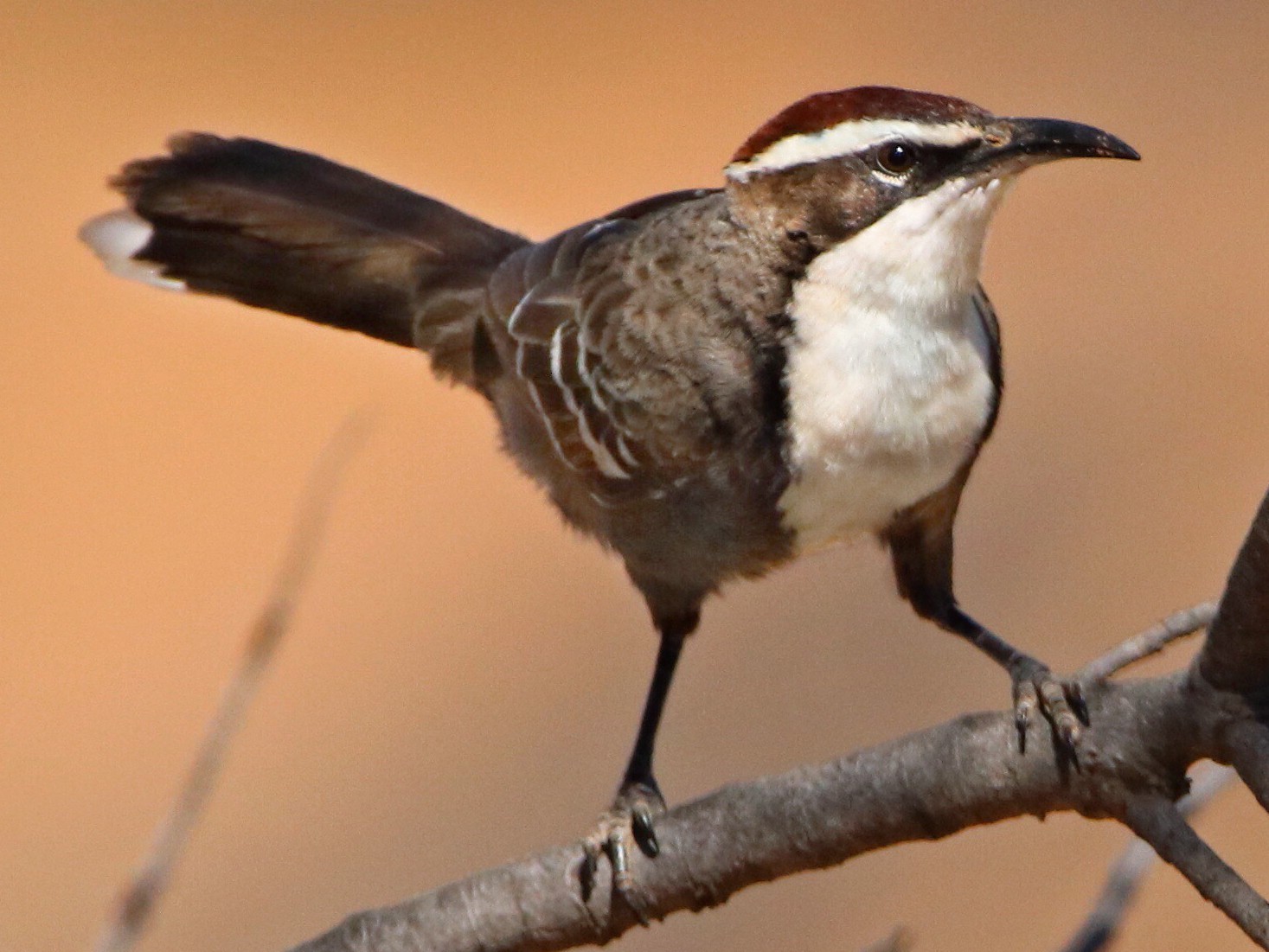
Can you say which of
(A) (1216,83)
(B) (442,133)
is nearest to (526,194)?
(B) (442,133)

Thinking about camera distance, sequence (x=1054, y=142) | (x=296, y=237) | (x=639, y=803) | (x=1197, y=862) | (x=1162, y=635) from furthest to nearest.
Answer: (x=296, y=237) → (x=639, y=803) → (x=1054, y=142) → (x=1162, y=635) → (x=1197, y=862)

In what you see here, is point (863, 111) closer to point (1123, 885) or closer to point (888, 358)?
point (888, 358)

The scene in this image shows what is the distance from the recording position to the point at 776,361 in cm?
355

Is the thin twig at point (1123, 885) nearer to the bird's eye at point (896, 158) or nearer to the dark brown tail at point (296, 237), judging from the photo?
the bird's eye at point (896, 158)

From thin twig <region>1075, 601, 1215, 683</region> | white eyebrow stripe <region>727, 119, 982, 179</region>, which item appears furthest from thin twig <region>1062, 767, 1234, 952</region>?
white eyebrow stripe <region>727, 119, 982, 179</region>

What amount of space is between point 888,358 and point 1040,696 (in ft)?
2.52

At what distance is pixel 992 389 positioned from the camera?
363cm

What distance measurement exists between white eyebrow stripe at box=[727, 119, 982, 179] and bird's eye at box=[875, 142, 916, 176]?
16mm

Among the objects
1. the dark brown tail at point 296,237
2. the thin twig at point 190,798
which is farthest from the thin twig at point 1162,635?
the dark brown tail at point 296,237

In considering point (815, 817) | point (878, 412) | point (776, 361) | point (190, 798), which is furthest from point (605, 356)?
point (190, 798)

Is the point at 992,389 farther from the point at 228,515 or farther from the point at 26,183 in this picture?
the point at 26,183

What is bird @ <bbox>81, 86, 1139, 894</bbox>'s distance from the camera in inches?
135

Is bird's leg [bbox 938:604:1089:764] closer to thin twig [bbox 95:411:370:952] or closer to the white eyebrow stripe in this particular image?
the white eyebrow stripe

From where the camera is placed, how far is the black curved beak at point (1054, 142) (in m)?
3.29
